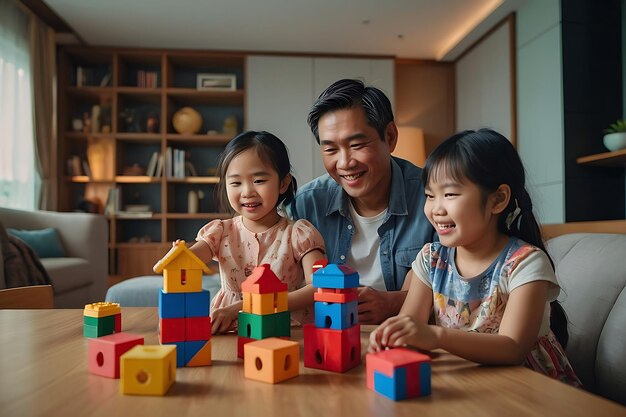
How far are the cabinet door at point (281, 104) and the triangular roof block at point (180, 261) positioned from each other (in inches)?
183

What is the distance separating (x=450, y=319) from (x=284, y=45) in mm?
4623

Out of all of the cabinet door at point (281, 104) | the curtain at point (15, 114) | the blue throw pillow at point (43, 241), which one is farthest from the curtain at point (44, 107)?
the cabinet door at point (281, 104)

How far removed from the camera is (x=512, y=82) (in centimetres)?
440

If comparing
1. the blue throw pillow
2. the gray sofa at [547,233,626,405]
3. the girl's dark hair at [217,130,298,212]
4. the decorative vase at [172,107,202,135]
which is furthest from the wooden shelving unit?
the blue throw pillow

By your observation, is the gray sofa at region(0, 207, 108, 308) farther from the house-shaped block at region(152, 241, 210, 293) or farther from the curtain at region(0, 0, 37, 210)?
the house-shaped block at region(152, 241, 210, 293)

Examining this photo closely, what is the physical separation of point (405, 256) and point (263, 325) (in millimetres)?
875

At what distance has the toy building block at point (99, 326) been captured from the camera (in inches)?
36.3

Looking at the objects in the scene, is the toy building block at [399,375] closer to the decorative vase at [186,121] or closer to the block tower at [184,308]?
the block tower at [184,308]

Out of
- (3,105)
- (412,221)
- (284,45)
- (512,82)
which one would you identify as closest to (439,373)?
(412,221)

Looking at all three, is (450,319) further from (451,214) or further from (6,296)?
(6,296)

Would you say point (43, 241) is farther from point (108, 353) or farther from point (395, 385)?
point (395, 385)

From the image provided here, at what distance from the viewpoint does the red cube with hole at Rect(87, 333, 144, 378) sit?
680 millimetres

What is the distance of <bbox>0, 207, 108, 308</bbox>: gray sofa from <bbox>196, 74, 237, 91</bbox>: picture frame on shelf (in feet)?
6.34

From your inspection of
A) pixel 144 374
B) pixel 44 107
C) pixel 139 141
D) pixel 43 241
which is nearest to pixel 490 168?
pixel 144 374
